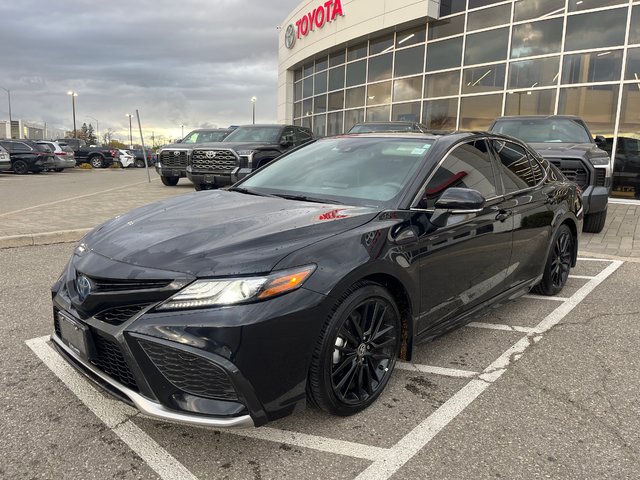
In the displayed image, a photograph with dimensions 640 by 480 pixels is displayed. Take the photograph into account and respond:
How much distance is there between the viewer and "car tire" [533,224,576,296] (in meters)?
4.71

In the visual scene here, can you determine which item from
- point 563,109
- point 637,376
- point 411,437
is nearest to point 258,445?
point 411,437

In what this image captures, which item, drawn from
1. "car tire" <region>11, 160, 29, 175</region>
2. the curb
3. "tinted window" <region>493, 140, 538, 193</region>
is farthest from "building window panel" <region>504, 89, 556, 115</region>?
"car tire" <region>11, 160, 29, 175</region>

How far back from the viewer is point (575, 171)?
7684 mm

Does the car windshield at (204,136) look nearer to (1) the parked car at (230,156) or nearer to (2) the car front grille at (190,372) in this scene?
(1) the parked car at (230,156)

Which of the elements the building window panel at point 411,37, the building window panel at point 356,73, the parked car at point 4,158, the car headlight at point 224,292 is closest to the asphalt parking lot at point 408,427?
the car headlight at point 224,292

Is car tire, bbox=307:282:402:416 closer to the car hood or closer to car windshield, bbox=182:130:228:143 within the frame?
the car hood

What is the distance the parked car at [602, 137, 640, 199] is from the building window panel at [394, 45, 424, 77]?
7199mm

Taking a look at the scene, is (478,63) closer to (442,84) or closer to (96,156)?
(442,84)

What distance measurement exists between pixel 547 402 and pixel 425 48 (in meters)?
16.5

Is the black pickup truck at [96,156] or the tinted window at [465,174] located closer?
the tinted window at [465,174]

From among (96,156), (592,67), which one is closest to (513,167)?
(592,67)

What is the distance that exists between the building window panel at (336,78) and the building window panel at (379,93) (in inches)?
88.0

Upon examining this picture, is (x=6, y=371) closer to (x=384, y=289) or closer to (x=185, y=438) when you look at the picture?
(x=185, y=438)

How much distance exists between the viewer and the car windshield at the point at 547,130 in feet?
28.9
